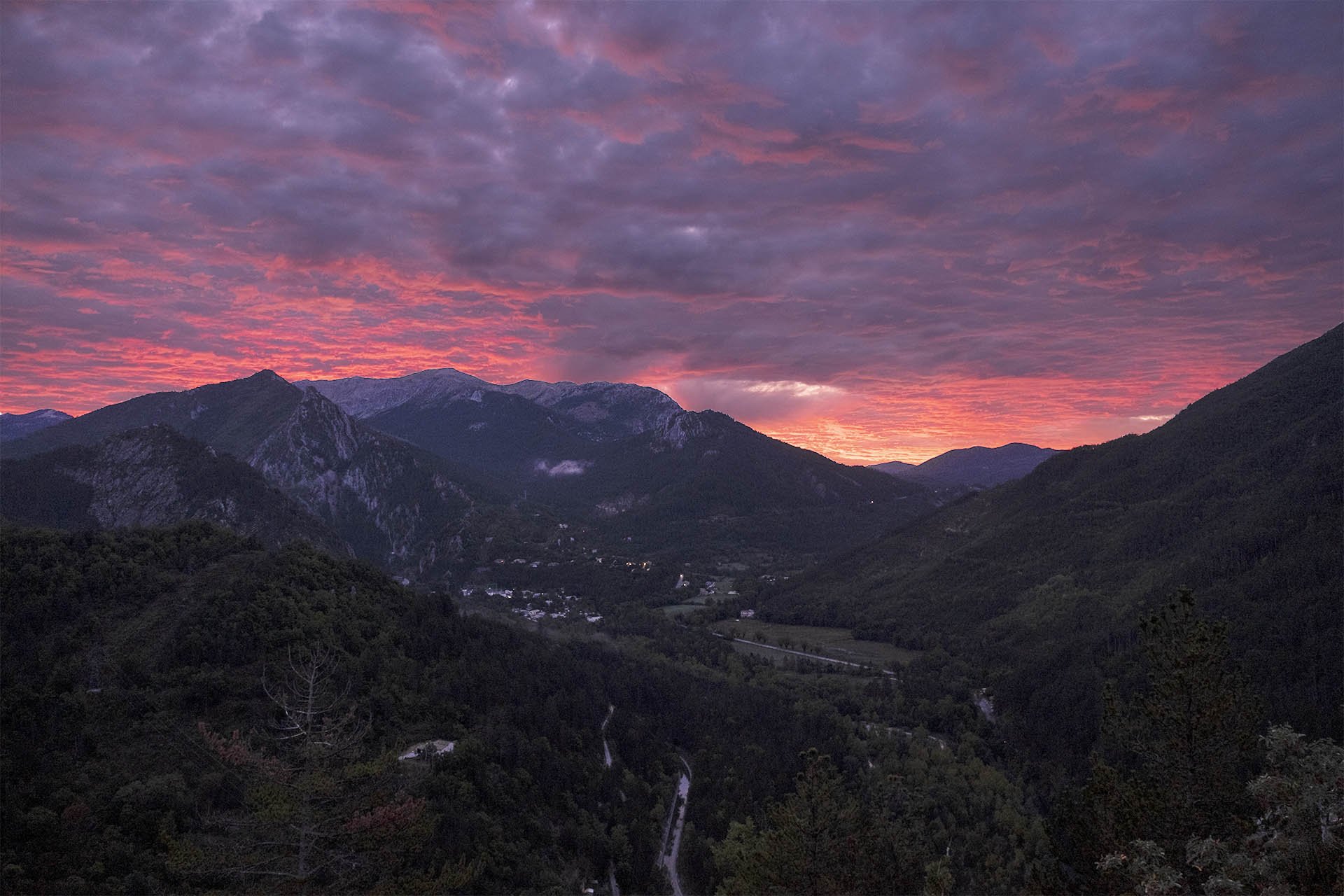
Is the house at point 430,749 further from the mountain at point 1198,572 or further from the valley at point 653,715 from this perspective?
the mountain at point 1198,572

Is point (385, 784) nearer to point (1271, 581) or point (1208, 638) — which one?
point (1208, 638)

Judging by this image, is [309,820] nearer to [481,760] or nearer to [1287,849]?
[1287,849]

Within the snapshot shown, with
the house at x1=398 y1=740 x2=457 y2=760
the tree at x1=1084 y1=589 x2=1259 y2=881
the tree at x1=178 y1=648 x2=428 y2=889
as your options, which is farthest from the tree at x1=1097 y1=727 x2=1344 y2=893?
the house at x1=398 y1=740 x2=457 y2=760

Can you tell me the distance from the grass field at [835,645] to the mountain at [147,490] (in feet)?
393

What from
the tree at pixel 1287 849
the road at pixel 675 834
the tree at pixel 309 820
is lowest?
the road at pixel 675 834

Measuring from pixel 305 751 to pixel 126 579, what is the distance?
76.7m

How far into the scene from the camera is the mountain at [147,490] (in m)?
173

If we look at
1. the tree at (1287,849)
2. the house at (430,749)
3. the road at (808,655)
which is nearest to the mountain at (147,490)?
the road at (808,655)

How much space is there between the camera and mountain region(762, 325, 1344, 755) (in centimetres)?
10000

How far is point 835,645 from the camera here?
181 metres

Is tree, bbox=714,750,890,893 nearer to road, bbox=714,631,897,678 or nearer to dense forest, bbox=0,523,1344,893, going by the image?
dense forest, bbox=0,523,1344,893

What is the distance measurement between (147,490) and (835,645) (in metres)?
185

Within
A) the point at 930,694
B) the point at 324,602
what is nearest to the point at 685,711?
the point at 930,694

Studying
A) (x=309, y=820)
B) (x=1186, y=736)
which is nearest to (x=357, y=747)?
(x=309, y=820)
